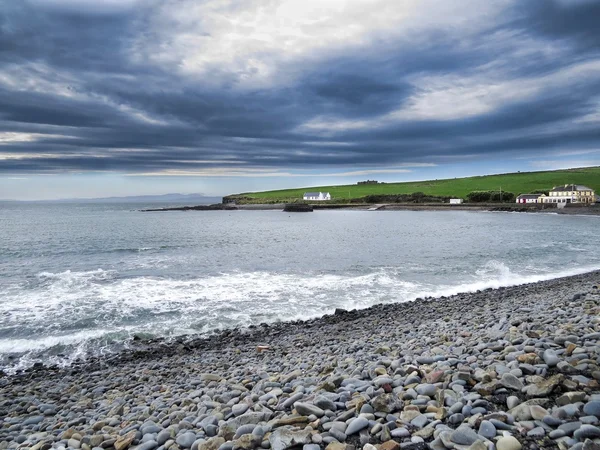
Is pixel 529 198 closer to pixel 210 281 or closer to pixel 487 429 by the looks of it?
pixel 210 281

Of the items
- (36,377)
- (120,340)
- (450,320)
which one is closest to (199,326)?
(120,340)

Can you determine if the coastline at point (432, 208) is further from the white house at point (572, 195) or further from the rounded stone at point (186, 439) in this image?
the rounded stone at point (186, 439)

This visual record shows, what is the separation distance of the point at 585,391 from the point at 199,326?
46.1ft

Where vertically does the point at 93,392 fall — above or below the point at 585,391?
below

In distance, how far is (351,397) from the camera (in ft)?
20.4

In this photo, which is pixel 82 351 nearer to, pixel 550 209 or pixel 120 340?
pixel 120 340

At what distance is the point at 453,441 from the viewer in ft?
15.2

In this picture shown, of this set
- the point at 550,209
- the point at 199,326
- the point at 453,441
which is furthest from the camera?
the point at 550,209

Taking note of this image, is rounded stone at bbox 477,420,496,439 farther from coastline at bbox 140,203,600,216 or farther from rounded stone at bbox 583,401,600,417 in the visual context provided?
coastline at bbox 140,203,600,216

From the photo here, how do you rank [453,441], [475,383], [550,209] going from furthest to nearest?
[550,209]
[475,383]
[453,441]

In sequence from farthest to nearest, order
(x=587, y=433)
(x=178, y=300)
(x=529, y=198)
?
(x=529, y=198), (x=178, y=300), (x=587, y=433)

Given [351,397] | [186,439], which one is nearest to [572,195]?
[351,397]

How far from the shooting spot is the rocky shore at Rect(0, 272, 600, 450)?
4.91 meters

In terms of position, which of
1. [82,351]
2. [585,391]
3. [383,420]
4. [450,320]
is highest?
[585,391]
